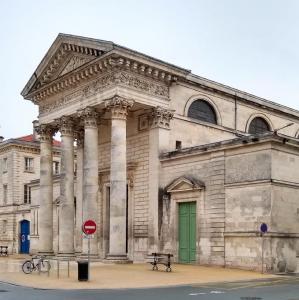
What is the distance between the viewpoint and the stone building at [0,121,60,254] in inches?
2073

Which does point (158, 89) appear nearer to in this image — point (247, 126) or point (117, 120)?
point (117, 120)

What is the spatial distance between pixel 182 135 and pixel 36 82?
11.1 meters

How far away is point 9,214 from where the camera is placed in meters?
54.0

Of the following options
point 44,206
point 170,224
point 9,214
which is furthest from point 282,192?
point 9,214

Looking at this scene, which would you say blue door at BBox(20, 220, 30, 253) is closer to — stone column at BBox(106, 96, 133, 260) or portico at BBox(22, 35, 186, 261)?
portico at BBox(22, 35, 186, 261)

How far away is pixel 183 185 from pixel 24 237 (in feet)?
87.0

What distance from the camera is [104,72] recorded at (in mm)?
30172

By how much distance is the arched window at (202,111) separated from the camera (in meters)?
33.5

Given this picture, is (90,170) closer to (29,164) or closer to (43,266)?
(43,266)

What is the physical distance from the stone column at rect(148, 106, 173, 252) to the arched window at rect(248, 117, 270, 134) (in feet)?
26.9

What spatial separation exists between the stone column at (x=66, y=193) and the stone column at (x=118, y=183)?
503 cm

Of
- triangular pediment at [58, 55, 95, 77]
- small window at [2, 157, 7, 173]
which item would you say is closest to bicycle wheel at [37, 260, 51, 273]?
triangular pediment at [58, 55, 95, 77]

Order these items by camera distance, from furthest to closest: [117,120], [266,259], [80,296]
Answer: [117,120] → [266,259] → [80,296]

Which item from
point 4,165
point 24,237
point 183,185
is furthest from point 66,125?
point 4,165
